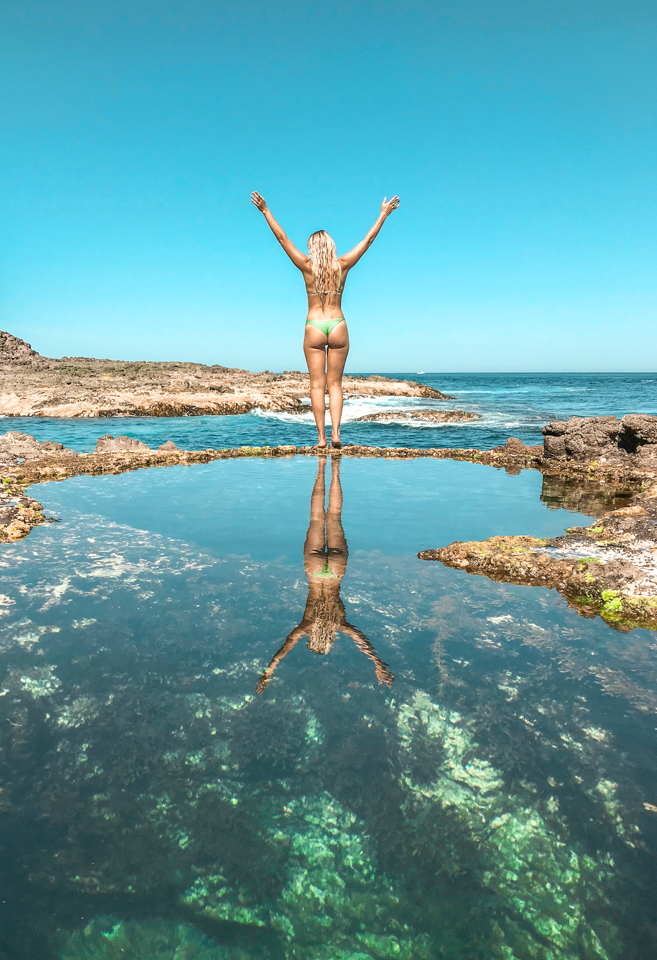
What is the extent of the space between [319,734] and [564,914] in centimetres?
82

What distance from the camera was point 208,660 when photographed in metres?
2.22

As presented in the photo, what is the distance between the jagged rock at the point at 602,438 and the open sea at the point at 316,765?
518 centimetres

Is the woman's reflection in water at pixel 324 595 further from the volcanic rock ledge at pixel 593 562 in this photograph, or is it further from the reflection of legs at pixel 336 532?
the volcanic rock ledge at pixel 593 562

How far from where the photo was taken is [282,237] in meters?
7.03

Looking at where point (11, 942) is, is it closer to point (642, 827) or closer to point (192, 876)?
point (192, 876)

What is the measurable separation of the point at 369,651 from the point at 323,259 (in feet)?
19.8

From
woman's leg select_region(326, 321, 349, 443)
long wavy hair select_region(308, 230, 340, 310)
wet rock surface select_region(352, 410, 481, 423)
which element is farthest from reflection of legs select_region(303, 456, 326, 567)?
wet rock surface select_region(352, 410, 481, 423)

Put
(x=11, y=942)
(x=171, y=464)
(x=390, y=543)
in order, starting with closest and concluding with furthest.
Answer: (x=11, y=942) → (x=390, y=543) → (x=171, y=464)

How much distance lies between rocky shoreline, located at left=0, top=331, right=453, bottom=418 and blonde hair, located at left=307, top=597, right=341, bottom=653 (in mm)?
19690

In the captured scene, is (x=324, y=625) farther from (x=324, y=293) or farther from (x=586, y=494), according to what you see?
(x=324, y=293)

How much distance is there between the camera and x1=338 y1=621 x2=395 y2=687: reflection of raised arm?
2.11 m

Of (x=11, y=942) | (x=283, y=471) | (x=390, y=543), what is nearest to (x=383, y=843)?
(x=11, y=942)

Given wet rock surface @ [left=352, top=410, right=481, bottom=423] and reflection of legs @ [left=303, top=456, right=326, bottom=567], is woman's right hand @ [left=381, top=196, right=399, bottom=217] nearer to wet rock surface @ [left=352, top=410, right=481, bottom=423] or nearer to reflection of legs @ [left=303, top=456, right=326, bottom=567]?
reflection of legs @ [left=303, top=456, right=326, bottom=567]

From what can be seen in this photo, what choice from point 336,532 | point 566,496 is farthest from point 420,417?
point 336,532
